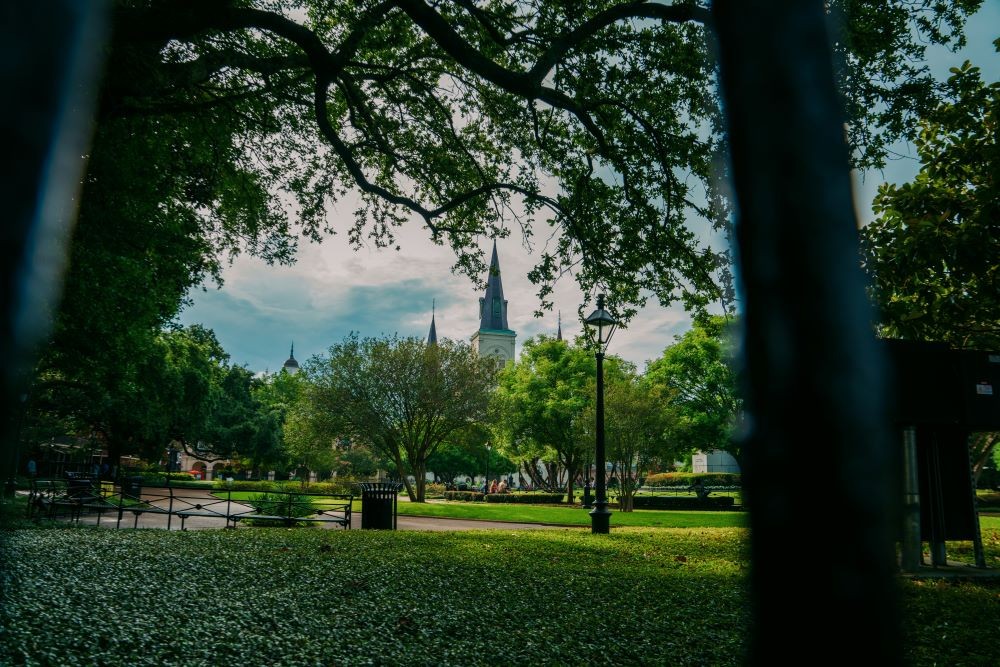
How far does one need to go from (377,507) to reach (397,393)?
732 inches

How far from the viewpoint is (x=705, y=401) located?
48250 millimetres

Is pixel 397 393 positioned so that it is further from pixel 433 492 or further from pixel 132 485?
pixel 433 492

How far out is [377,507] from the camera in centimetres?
1485

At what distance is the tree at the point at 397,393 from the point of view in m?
32.9

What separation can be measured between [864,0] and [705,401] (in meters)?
41.7

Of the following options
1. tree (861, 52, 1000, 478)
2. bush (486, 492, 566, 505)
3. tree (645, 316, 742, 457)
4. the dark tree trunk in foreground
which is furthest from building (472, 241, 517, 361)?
the dark tree trunk in foreground

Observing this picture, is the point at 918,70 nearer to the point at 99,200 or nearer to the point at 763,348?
the point at 763,348

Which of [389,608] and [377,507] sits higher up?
[389,608]

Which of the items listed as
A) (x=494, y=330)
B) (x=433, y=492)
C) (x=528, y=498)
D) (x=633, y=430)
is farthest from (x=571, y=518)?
(x=494, y=330)

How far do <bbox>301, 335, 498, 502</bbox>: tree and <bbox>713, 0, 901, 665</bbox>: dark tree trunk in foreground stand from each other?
105 ft

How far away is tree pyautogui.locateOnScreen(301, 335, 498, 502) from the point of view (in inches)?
1297

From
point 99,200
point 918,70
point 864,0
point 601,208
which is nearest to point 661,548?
point 601,208

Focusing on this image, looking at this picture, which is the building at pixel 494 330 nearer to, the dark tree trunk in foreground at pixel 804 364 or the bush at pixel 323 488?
the bush at pixel 323 488

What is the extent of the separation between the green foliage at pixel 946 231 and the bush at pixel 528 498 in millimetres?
32294
